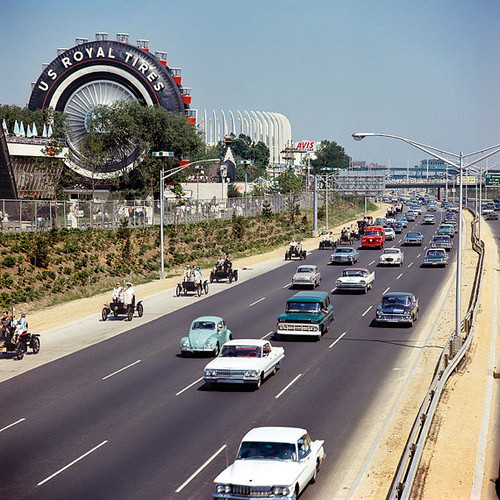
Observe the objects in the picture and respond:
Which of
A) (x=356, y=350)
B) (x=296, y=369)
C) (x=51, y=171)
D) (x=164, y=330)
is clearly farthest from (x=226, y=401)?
(x=51, y=171)

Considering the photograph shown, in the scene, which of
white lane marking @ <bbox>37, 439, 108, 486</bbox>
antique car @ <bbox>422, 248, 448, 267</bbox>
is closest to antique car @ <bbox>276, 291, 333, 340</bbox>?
white lane marking @ <bbox>37, 439, 108, 486</bbox>

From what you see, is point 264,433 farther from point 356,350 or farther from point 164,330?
point 164,330

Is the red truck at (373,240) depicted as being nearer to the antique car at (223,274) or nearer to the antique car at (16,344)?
the antique car at (223,274)

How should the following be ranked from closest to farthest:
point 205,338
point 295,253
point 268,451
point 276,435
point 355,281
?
point 268,451
point 276,435
point 205,338
point 355,281
point 295,253

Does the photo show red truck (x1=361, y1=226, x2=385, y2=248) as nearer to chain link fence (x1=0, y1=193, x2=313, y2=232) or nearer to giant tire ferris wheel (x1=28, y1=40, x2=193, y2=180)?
chain link fence (x1=0, y1=193, x2=313, y2=232)

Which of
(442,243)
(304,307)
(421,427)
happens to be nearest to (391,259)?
(442,243)

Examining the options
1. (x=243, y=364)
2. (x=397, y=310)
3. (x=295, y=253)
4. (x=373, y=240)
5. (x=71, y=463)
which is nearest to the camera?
(x=71, y=463)

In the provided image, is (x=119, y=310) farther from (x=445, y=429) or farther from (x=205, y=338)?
(x=445, y=429)

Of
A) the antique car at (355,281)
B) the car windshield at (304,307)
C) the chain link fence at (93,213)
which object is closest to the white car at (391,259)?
the antique car at (355,281)
